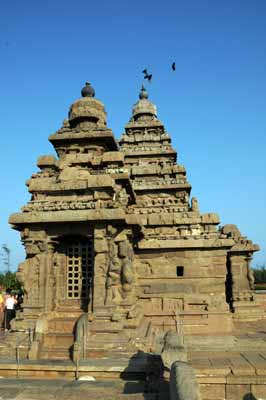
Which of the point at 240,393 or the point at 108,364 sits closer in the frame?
the point at 240,393

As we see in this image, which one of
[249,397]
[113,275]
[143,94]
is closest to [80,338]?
[113,275]

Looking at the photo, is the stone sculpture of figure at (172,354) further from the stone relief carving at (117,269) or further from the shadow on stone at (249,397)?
the stone relief carving at (117,269)

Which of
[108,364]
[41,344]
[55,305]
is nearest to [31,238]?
[55,305]

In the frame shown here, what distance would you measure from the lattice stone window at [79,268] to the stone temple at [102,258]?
0.03 meters

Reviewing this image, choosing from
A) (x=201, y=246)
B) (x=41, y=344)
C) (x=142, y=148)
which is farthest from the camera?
(x=142, y=148)

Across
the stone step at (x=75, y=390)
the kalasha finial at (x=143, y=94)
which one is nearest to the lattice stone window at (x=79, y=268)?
the stone step at (x=75, y=390)

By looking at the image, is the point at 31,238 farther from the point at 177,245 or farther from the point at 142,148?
the point at 142,148

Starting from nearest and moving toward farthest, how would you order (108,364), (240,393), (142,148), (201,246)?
1. (240,393)
2. (108,364)
3. (201,246)
4. (142,148)

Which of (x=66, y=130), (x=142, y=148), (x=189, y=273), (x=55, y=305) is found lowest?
(x=55, y=305)

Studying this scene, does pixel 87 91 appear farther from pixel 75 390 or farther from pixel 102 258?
pixel 75 390

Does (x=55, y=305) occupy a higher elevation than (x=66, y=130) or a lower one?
lower

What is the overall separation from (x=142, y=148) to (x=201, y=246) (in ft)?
26.9

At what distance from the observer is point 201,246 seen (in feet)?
47.6

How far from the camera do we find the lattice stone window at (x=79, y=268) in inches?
469
